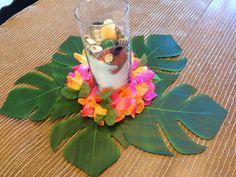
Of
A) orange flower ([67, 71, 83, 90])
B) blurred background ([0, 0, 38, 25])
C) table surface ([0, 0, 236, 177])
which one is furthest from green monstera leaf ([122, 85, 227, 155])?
blurred background ([0, 0, 38, 25])

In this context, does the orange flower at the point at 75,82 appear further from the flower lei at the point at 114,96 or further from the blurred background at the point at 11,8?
the blurred background at the point at 11,8

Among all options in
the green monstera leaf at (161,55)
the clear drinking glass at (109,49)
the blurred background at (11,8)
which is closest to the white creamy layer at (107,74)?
the clear drinking glass at (109,49)

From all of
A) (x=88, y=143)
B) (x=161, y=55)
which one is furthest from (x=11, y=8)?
(x=88, y=143)

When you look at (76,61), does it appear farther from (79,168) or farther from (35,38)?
(79,168)

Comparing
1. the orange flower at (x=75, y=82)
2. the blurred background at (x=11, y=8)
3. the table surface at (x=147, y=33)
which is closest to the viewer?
the table surface at (x=147, y=33)

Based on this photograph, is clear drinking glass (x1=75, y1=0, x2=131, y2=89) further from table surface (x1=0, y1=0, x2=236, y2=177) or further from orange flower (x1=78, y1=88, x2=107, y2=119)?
table surface (x1=0, y1=0, x2=236, y2=177)

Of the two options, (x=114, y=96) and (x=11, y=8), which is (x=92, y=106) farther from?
(x=11, y=8)
